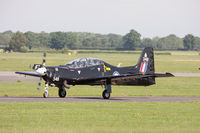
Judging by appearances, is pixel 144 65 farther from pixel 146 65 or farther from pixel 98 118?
pixel 98 118

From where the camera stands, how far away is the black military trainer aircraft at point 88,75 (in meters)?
29.1

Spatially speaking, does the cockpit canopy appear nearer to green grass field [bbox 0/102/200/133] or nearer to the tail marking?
the tail marking

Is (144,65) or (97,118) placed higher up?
(144,65)

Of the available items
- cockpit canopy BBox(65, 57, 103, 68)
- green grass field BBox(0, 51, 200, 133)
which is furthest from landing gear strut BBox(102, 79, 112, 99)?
green grass field BBox(0, 51, 200, 133)

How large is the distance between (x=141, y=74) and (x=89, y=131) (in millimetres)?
15509

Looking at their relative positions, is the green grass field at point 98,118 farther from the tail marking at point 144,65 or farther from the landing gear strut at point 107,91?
the tail marking at point 144,65

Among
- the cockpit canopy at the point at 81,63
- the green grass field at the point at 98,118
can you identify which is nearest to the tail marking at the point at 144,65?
the cockpit canopy at the point at 81,63

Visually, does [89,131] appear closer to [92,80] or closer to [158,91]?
[92,80]

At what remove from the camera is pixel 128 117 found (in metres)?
20.2

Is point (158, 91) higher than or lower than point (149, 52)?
lower

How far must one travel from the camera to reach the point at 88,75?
30578 mm

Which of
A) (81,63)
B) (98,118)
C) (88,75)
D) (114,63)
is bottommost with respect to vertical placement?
(114,63)

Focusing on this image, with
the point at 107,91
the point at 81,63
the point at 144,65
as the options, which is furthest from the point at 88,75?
the point at 144,65

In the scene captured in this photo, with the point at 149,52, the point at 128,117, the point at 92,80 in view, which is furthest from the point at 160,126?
the point at 149,52
